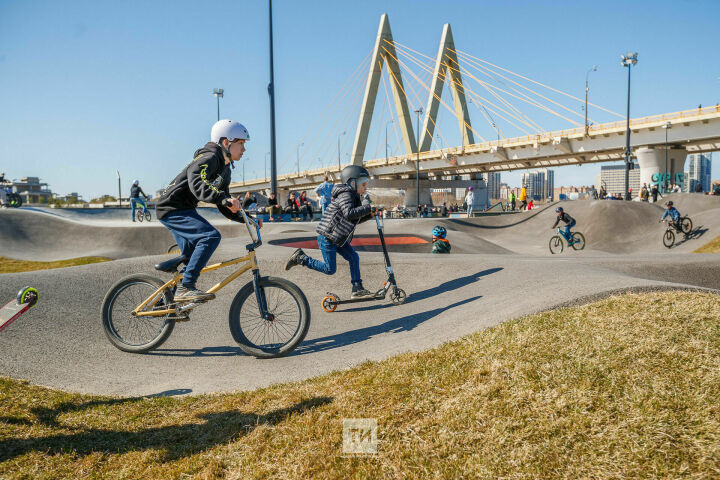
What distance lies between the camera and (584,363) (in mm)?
2961

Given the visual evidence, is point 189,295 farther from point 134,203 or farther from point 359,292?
point 134,203

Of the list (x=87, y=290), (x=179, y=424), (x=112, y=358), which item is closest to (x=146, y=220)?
(x=87, y=290)

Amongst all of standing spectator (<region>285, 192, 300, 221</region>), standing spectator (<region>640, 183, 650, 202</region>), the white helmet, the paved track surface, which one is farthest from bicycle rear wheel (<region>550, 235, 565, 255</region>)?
standing spectator (<region>640, 183, 650, 202</region>)

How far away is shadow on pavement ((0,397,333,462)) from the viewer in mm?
2711

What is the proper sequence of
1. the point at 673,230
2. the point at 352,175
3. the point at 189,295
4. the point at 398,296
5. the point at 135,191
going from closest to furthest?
the point at 189,295, the point at 352,175, the point at 398,296, the point at 673,230, the point at 135,191

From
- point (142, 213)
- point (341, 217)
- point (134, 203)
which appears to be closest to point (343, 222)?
point (341, 217)

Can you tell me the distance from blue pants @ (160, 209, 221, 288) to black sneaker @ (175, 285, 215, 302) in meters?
0.05

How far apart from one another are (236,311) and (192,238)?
2.89 feet

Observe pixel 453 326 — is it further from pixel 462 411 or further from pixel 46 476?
pixel 46 476

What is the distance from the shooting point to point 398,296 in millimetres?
6492

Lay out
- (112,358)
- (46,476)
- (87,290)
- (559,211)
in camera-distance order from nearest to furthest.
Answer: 1. (46,476)
2. (112,358)
3. (87,290)
4. (559,211)

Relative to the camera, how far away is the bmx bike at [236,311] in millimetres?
4629

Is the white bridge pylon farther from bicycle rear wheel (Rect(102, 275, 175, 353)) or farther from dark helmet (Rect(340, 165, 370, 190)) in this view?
bicycle rear wheel (Rect(102, 275, 175, 353))

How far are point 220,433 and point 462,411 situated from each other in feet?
4.90
